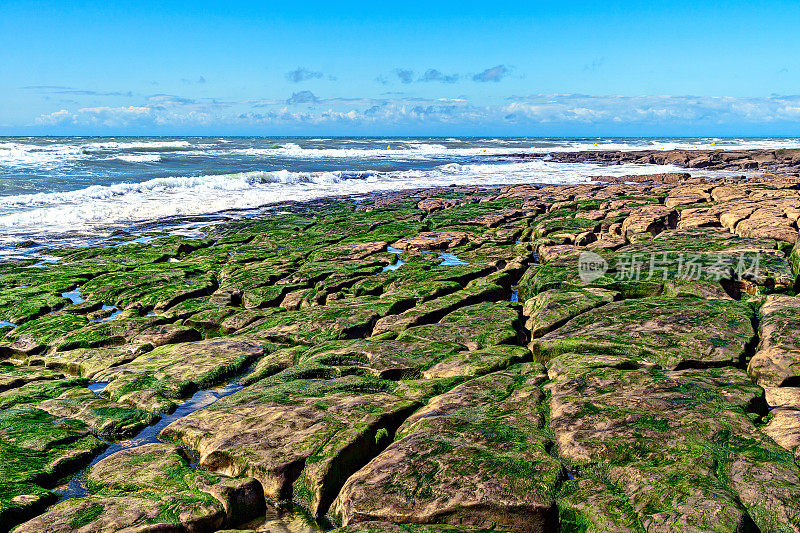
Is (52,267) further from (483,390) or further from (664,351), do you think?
(664,351)

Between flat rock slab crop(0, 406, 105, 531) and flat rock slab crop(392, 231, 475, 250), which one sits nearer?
flat rock slab crop(0, 406, 105, 531)

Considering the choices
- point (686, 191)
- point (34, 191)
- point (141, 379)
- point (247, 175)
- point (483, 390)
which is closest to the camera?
point (483, 390)

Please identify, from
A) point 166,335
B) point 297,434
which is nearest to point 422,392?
point 297,434

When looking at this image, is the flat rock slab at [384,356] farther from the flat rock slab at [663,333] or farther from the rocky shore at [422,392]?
the flat rock slab at [663,333]

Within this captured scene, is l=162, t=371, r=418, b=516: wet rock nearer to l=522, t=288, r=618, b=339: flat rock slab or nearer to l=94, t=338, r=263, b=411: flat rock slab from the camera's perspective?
l=94, t=338, r=263, b=411: flat rock slab

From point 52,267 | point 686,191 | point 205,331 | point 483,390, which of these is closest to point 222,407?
point 483,390

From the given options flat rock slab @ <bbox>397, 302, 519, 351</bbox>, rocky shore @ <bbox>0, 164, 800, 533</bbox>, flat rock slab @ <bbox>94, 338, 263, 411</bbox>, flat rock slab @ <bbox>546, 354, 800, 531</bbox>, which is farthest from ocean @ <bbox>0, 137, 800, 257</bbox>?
flat rock slab @ <bbox>546, 354, 800, 531</bbox>
